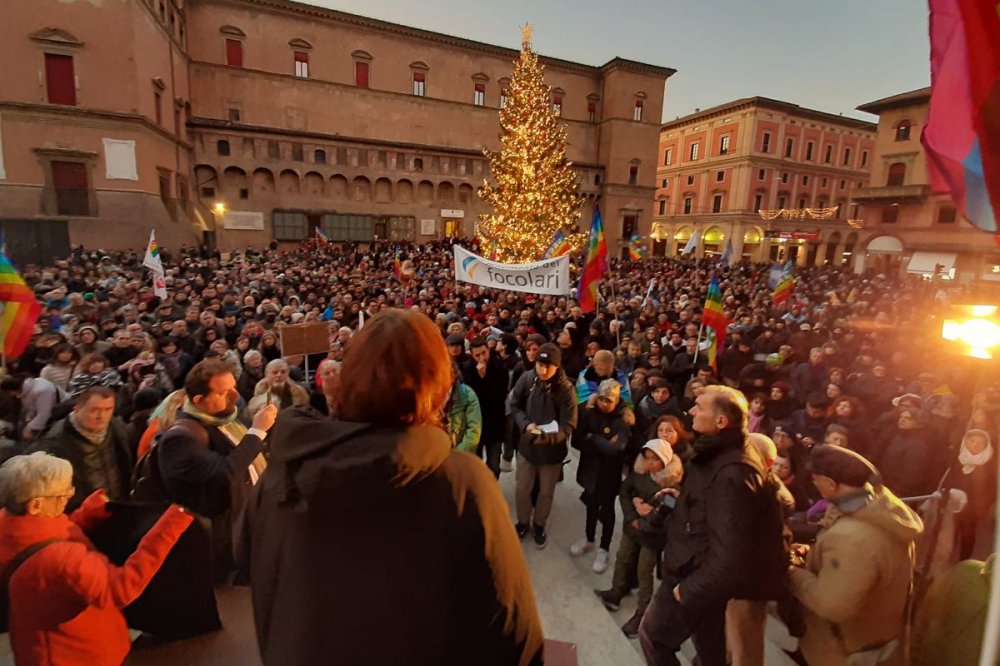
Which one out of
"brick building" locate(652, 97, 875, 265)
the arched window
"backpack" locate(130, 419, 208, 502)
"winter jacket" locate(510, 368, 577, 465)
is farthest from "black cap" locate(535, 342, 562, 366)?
"brick building" locate(652, 97, 875, 265)

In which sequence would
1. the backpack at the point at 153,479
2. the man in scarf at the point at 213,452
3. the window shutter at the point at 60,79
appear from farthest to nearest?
the window shutter at the point at 60,79
the backpack at the point at 153,479
the man in scarf at the point at 213,452

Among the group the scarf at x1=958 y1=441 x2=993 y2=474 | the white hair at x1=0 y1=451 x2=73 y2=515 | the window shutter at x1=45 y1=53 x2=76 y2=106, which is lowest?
the scarf at x1=958 y1=441 x2=993 y2=474

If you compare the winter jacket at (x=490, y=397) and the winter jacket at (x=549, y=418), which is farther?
the winter jacket at (x=490, y=397)

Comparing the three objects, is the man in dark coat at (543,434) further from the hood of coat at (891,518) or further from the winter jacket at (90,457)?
the winter jacket at (90,457)

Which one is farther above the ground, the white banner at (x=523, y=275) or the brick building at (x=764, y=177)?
the brick building at (x=764, y=177)

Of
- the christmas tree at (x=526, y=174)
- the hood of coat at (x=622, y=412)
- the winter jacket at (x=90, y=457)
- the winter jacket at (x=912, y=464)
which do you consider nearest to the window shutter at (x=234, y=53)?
the christmas tree at (x=526, y=174)

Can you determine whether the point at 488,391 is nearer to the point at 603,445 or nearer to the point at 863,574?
the point at 603,445

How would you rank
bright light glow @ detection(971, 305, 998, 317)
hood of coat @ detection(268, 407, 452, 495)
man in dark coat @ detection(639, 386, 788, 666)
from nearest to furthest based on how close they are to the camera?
1. hood of coat @ detection(268, 407, 452, 495)
2. man in dark coat @ detection(639, 386, 788, 666)
3. bright light glow @ detection(971, 305, 998, 317)

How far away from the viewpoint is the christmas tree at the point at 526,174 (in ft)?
65.2

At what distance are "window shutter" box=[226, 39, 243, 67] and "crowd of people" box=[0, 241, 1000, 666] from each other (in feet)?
109

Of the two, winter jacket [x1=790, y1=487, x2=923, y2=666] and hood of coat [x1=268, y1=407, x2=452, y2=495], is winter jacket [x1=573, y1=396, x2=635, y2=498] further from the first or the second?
hood of coat [x1=268, y1=407, x2=452, y2=495]

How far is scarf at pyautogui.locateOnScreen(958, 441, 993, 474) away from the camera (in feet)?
13.7

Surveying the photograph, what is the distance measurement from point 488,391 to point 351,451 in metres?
4.32

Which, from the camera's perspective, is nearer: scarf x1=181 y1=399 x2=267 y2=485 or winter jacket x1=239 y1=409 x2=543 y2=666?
winter jacket x1=239 y1=409 x2=543 y2=666
